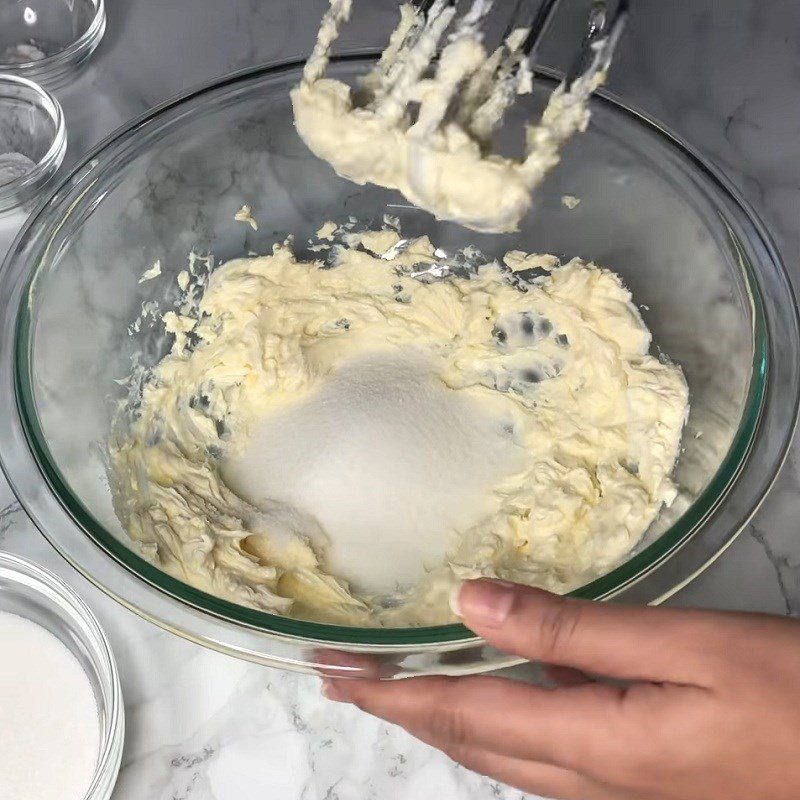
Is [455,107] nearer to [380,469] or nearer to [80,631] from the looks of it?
[380,469]

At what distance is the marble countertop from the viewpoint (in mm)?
993

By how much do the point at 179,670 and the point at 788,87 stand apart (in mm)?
1319

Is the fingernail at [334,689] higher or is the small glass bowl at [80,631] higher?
the fingernail at [334,689]

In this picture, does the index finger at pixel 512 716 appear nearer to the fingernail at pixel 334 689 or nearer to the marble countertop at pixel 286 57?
the fingernail at pixel 334 689

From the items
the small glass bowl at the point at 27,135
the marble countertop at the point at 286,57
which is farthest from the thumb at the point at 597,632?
the small glass bowl at the point at 27,135

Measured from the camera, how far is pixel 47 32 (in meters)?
1.51

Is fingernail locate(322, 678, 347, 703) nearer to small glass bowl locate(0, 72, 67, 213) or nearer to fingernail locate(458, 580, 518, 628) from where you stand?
fingernail locate(458, 580, 518, 628)

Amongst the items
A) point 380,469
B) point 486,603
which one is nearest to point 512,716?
point 486,603

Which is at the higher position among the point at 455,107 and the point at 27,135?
the point at 455,107

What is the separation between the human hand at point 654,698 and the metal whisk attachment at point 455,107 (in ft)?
1.32

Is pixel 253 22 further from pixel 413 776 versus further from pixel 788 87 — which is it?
pixel 413 776

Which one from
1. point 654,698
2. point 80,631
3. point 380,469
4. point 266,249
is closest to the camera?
point 654,698

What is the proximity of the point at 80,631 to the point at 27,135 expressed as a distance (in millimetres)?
818

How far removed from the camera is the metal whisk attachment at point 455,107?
2.76 ft
